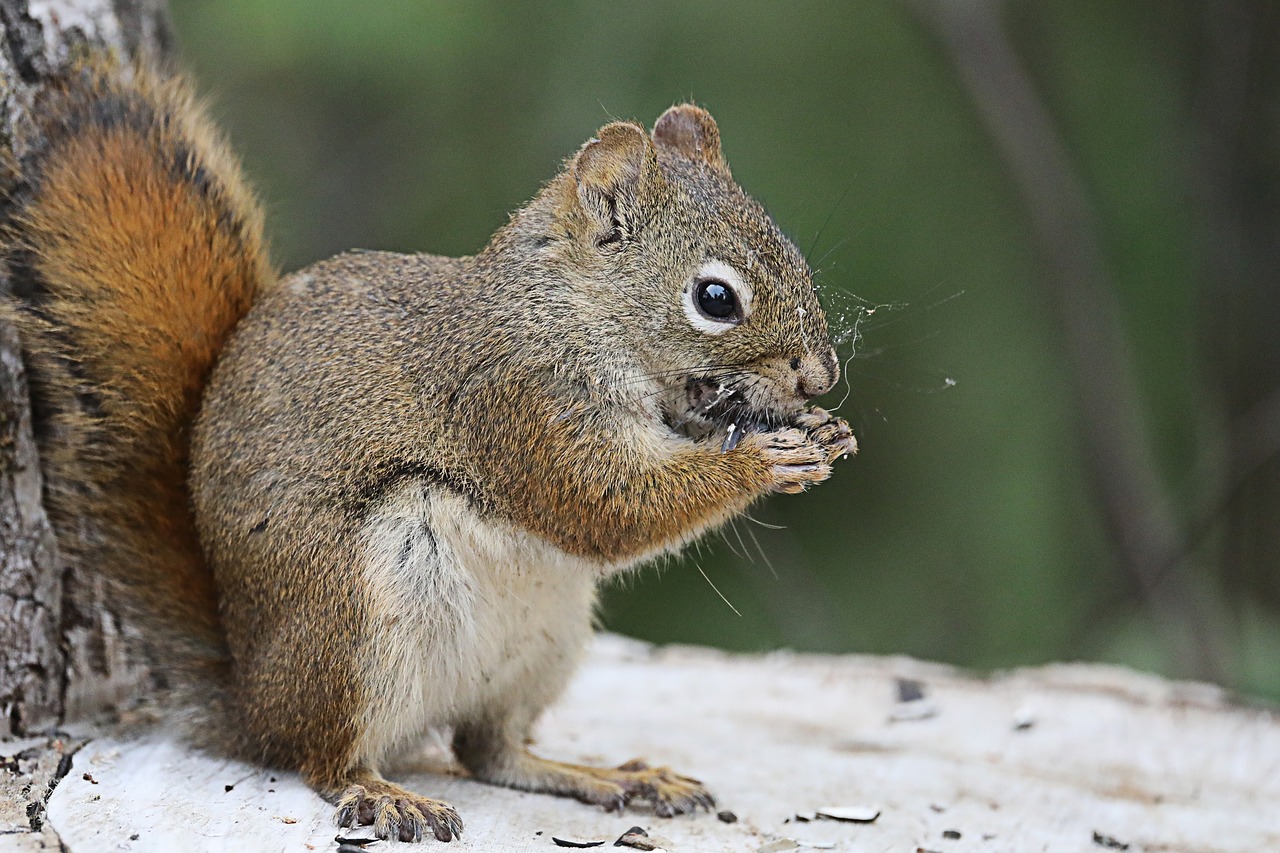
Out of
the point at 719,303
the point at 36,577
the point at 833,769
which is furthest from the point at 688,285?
the point at 36,577

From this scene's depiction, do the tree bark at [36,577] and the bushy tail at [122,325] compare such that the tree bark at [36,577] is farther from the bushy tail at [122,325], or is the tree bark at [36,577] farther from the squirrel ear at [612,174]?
the squirrel ear at [612,174]

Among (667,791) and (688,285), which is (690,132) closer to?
(688,285)

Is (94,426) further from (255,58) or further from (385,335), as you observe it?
(255,58)

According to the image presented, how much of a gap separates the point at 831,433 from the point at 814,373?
3.8 inches

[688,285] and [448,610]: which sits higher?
[688,285]

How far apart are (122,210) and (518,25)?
7.39 feet

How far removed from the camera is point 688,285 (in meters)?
2.16

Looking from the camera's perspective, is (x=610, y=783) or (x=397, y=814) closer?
(x=397, y=814)

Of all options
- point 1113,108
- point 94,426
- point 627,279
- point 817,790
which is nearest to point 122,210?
point 94,426

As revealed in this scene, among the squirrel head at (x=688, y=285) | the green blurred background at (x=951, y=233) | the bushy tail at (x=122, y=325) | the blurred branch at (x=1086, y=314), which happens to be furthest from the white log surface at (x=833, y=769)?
the blurred branch at (x=1086, y=314)

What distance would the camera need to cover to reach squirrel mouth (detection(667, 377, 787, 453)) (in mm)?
2154

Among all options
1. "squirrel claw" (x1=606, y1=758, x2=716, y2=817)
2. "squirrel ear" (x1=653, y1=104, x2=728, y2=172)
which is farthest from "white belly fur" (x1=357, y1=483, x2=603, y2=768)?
"squirrel ear" (x1=653, y1=104, x2=728, y2=172)

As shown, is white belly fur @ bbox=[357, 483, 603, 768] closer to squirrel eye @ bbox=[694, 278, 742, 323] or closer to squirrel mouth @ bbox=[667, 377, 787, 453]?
squirrel mouth @ bbox=[667, 377, 787, 453]

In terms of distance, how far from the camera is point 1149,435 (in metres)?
4.73
